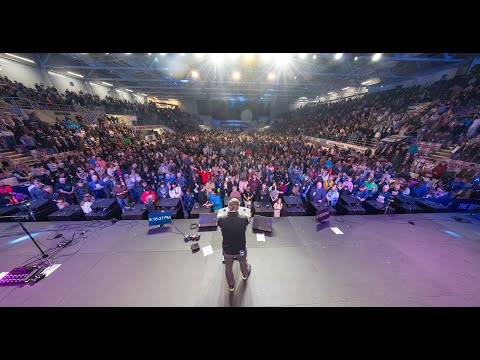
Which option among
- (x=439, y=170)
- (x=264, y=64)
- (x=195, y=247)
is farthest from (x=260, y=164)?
(x=264, y=64)

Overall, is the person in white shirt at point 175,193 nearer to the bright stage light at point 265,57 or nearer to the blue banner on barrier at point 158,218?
the blue banner on barrier at point 158,218

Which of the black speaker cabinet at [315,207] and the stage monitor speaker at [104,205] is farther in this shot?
the black speaker cabinet at [315,207]

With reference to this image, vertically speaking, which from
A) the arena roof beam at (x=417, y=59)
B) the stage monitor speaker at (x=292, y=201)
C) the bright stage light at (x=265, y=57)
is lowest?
the stage monitor speaker at (x=292, y=201)

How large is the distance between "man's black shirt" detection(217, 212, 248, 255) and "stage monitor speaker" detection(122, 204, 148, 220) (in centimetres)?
372

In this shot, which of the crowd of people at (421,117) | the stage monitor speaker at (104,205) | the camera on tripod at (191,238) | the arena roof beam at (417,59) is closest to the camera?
the camera on tripod at (191,238)

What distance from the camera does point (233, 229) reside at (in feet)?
9.33

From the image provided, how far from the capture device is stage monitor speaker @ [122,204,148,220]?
5.30 m

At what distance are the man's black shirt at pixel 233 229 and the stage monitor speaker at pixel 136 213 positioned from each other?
3716 millimetres

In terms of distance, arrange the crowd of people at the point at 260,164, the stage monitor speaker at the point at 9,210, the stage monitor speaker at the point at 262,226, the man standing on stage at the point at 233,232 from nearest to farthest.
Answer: the man standing on stage at the point at 233,232 → the stage monitor speaker at the point at 262,226 → the stage monitor speaker at the point at 9,210 → the crowd of people at the point at 260,164

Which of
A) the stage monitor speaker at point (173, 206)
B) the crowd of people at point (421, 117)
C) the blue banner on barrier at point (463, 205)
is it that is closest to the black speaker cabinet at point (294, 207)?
the stage monitor speaker at point (173, 206)

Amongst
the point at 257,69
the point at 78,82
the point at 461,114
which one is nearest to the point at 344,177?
the point at 461,114

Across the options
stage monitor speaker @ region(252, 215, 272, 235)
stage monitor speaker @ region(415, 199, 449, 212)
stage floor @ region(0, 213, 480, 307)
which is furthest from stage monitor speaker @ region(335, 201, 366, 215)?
stage monitor speaker @ region(252, 215, 272, 235)

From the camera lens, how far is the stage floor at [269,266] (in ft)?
9.90
